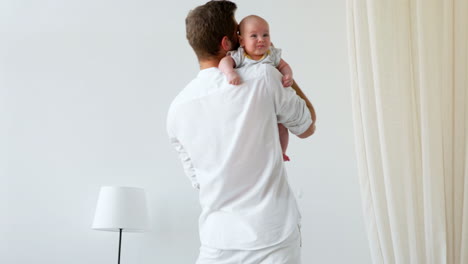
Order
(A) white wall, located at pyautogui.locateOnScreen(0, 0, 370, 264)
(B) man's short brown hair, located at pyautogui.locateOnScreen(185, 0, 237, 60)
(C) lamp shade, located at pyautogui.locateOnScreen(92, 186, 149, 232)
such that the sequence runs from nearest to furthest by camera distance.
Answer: (B) man's short brown hair, located at pyautogui.locateOnScreen(185, 0, 237, 60) < (C) lamp shade, located at pyautogui.locateOnScreen(92, 186, 149, 232) < (A) white wall, located at pyautogui.locateOnScreen(0, 0, 370, 264)

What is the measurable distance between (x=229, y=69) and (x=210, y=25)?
0.14 meters

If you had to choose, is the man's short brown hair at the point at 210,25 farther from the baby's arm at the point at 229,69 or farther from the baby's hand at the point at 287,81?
the baby's hand at the point at 287,81

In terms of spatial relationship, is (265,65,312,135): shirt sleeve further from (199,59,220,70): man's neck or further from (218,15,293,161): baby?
(199,59,220,70): man's neck

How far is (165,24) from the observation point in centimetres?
353

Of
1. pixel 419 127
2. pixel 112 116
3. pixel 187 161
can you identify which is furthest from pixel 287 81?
pixel 112 116

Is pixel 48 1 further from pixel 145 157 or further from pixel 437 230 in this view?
pixel 437 230

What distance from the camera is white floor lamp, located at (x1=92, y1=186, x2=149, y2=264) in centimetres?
310

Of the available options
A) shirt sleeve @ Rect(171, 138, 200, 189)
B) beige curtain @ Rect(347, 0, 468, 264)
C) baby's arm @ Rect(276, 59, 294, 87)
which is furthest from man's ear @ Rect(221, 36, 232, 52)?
beige curtain @ Rect(347, 0, 468, 264)

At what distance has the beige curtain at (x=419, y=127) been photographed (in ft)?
7.18

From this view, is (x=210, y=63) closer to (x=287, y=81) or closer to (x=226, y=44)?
(x=226, y=44)

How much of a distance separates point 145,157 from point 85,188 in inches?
15.5

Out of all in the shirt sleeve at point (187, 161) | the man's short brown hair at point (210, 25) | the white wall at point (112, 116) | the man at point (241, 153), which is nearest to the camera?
the man at point (241, 153)

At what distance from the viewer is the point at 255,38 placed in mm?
1647

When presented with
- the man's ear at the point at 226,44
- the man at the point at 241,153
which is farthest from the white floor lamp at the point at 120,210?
the man's ear at the point at 226,44
